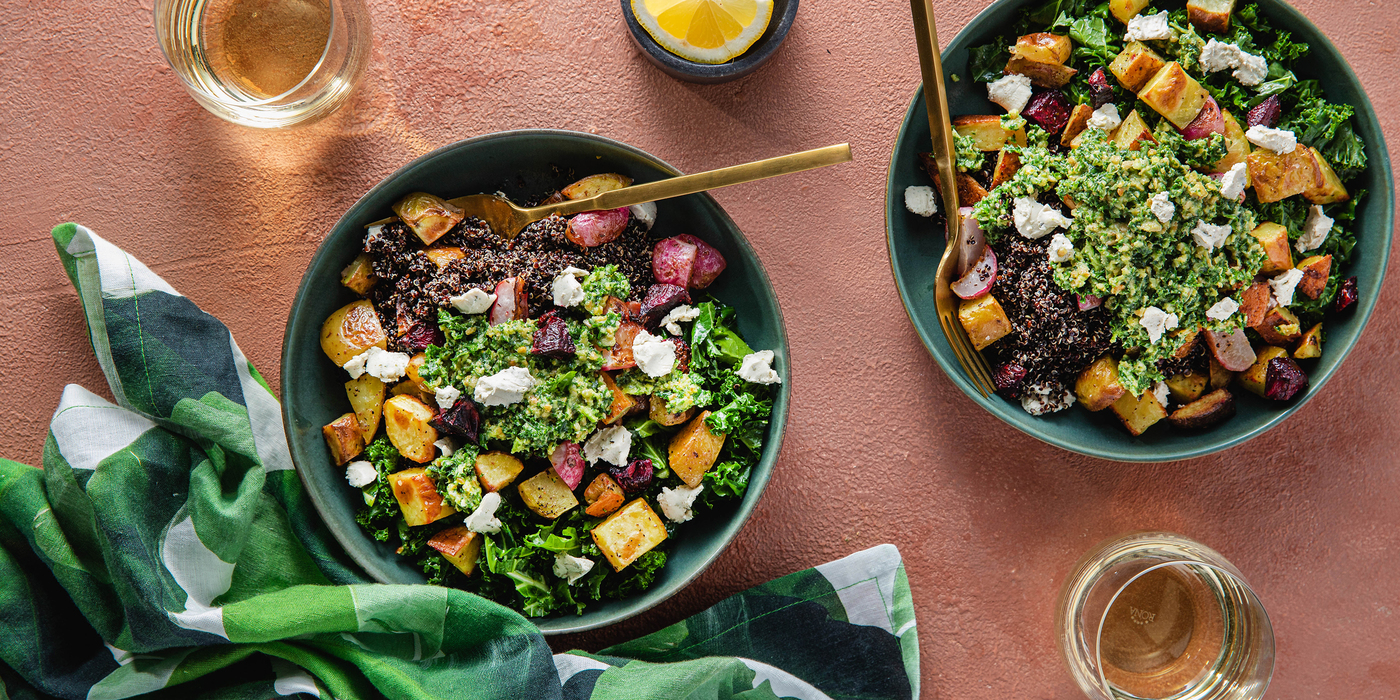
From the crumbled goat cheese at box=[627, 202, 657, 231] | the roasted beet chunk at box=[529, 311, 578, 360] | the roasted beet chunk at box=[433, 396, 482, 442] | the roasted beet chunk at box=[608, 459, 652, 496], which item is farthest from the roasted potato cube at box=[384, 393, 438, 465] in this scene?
the crumbled goat cheese at box=[627, 202, 657, 231]

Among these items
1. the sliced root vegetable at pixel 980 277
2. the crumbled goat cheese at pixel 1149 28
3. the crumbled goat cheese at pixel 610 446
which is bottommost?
the crumbled goat cheese at pixel 610 446

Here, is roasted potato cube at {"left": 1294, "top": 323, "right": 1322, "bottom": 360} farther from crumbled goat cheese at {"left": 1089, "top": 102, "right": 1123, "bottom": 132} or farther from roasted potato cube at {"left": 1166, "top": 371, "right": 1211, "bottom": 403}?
crumbled goat cheese at {"left": 1089, "top": 102, "right": 1123, "bottom": 132}

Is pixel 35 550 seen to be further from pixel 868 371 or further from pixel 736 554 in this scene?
pixel 868 371

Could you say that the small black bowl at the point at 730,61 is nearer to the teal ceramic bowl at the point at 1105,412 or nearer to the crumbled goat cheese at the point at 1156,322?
the teal ceramic bowl at the point at 1105,412

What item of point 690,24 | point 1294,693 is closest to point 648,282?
point 690,24

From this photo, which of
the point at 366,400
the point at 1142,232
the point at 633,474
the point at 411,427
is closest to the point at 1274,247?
the point at 1142,232

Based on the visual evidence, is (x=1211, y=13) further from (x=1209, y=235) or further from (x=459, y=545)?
(x=459, y=545)

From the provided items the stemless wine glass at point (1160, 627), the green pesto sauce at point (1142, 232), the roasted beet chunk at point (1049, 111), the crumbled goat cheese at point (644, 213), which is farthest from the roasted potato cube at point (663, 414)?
the stemless wine glass at point (1160, 627)
